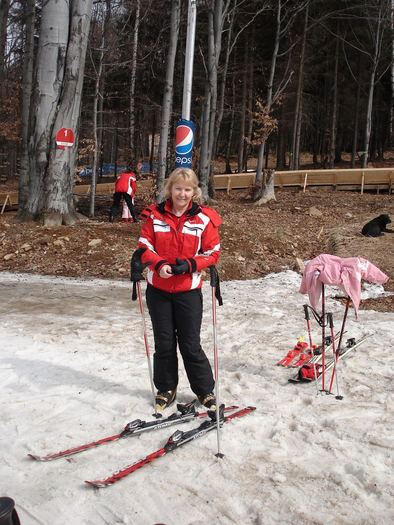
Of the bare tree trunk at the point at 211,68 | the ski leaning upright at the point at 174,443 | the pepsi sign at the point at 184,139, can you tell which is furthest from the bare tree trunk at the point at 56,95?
the ski leaning upright at the point at 174,443

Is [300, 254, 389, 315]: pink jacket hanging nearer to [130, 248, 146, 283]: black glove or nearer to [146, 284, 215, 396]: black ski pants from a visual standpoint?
[146, 284, 215, 396]: black ski pants

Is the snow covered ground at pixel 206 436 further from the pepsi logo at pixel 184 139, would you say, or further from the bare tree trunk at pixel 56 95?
the bare tree trunk at pixel 56 95

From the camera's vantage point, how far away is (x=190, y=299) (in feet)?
14.2

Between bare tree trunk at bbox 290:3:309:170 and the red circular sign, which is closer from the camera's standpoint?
the red circular sign

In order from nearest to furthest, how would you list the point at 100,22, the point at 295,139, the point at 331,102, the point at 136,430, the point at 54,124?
the point at 136,430, the point at 54,124, the point at 100,22, the point at 295,139, the point at 331,102

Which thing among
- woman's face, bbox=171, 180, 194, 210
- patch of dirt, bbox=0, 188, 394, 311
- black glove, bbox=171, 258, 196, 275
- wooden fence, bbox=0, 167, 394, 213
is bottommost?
patch of dirt, bbox=0, 188, 394, 311

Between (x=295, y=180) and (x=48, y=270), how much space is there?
59.7ft

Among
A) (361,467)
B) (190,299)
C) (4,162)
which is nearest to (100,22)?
(190,299)

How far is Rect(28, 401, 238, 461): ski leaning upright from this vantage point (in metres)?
3.65

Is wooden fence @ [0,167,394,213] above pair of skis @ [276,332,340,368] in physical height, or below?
above

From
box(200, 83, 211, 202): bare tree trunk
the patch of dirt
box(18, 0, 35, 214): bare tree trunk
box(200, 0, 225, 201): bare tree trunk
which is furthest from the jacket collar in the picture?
box(18, 0, 35, 214): bare tree trunk

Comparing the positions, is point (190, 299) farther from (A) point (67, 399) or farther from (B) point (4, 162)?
(B) point (4, 162)

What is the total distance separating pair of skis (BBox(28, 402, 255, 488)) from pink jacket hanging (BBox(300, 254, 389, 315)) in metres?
1.32

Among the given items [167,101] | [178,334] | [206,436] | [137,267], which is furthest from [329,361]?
[167,101]
